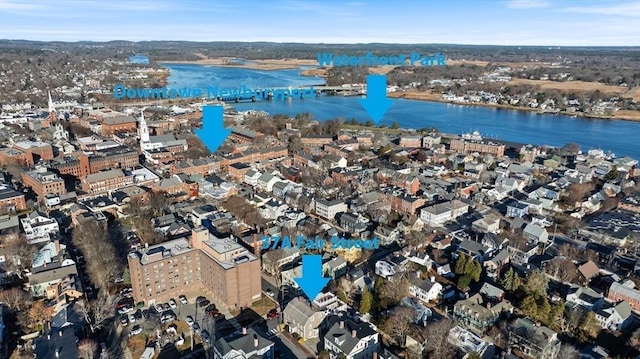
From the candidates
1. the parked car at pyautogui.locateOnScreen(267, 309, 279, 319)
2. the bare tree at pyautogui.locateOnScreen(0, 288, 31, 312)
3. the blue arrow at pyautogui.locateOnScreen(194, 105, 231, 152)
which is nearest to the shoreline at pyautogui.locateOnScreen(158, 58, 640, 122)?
the blue arrow at pyautogui.locateOnScreen(194, 105, 231, 152)

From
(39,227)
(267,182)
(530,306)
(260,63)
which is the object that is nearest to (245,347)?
(530,306)

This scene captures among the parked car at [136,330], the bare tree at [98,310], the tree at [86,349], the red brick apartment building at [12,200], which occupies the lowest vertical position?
the parked car at [136,330]

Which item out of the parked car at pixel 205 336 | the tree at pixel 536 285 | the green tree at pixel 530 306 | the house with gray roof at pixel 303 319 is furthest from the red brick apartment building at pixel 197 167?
the green tree at pixel 530 306

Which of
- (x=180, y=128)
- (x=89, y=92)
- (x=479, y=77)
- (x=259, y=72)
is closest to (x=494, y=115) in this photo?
(x=479, y=77)

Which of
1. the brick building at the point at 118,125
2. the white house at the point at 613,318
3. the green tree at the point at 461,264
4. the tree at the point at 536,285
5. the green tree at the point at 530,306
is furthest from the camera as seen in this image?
the brick building at the point at 118,125

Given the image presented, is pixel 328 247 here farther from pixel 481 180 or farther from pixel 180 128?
pixel 180 128

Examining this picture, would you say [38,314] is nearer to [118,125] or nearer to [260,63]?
[118,125]

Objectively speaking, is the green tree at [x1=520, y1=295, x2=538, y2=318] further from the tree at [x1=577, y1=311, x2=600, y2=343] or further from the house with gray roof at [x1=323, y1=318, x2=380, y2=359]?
the house with gray roof at [x1=323, y1=318, x2=380, y2=359]

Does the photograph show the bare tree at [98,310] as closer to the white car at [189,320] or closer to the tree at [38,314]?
the tree at [38,314]
